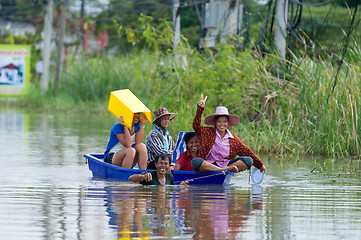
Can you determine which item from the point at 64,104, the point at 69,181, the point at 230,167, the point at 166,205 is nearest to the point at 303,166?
the point at 230,167

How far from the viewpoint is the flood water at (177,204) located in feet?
27.3

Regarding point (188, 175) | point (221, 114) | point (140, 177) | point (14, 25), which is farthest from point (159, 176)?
point (14, 25)

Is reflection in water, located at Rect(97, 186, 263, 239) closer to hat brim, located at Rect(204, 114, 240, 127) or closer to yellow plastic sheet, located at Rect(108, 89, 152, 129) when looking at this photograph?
hat brim, located at Rect(204, 114, 240, 127)

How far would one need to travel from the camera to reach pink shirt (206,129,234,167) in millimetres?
13094

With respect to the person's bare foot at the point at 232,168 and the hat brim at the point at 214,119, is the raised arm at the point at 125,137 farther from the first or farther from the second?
the person's bare foot at the point at 232,168

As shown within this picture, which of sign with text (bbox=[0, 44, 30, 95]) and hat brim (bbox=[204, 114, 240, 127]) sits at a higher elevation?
hat brim (bbox=[204, 114, 240, 127])

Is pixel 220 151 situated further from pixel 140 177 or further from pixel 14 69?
pixel 14 69

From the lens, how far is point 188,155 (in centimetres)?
1349

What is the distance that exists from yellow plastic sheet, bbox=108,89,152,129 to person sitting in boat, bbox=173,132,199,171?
0.68 meters

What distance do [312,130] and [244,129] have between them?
139 cm

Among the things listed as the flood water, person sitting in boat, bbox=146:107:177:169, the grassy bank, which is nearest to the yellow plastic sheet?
person sitting in boat, bbox=146:107:177:169

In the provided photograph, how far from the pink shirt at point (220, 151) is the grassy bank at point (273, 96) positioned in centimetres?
394

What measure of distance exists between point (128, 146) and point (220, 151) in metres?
1.43

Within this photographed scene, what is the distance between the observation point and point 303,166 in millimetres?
15508
